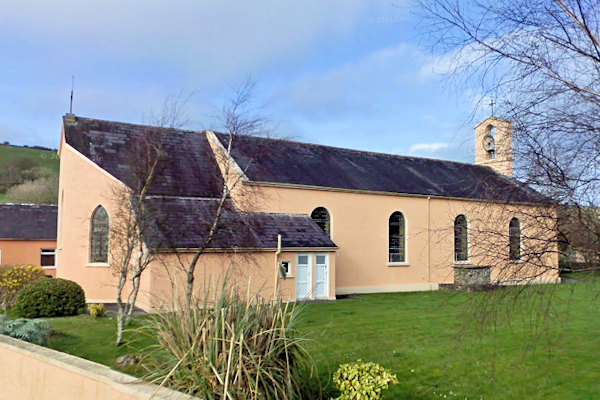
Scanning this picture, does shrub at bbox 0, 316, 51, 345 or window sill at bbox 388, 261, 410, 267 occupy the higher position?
window sill at bbox 388, 261, 410, 267

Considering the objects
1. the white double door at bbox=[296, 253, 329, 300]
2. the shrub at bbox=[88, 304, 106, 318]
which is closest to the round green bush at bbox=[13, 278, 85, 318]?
the shrub at bbox=[88, 304, 106, 318]

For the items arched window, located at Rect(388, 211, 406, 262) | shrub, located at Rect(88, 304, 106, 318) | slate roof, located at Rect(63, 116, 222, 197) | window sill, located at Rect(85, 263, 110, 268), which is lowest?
shrub, located at Rect(88, 304, 106, 318)

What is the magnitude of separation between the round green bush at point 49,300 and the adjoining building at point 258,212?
8.32 feet

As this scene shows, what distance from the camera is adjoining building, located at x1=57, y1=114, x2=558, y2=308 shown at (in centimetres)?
1997

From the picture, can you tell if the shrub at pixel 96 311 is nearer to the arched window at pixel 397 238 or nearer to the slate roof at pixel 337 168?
the slate roof at pixel 337 168

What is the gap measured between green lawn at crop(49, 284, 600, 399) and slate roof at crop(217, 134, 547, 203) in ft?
26.7

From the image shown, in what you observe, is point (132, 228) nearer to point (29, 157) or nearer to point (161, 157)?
point (161, 157)

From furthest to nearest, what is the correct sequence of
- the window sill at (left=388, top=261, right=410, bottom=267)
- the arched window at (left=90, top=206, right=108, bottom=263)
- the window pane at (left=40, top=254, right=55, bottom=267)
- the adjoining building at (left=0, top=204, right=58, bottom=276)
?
the window pane at (left=40, top=254, right=55, bottom=267) < the adjoining building at (left=0, top=204, right=58, bottom=276) < the window sill at (left=388, top=261, right=410, bottom=267) < the arched window at (left=90, top=206, right=108, bottom=263)

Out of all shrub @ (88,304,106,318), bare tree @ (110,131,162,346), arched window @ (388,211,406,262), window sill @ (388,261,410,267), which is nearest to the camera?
bare tree @ (110,131,162,346)

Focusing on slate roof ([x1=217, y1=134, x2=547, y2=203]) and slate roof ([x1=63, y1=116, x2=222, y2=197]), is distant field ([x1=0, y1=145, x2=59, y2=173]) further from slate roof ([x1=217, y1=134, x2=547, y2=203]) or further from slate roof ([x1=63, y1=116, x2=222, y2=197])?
slate roof ([x1=217, y1=134, x2=547, y2=203])

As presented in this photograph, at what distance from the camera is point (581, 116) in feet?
16.6

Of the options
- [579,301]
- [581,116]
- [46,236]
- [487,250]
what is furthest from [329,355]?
[46,236]

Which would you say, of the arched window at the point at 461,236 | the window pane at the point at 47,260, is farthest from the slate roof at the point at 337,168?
the window pane at the point at 47,260

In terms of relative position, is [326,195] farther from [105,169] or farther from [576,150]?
[576,150]
